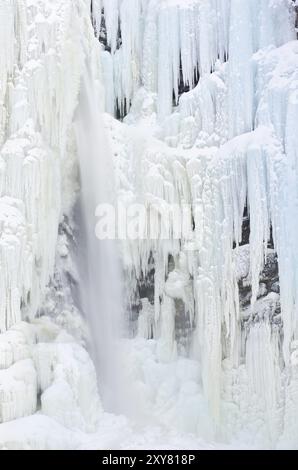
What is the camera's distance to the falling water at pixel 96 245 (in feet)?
33.0

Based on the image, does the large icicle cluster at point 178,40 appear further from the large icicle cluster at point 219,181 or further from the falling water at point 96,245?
the falling water at point 96,245

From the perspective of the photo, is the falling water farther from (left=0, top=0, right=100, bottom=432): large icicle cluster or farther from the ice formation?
(left=0, top=0, right=100, bottom=432): large icicle cluster

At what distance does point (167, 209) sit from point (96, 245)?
3.53ft

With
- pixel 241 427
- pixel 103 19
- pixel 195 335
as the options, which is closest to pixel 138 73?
pixel 103 19

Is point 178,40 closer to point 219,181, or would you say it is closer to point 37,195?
point 219,181

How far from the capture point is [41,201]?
940 cm

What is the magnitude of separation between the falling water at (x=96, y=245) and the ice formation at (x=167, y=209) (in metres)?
0.11

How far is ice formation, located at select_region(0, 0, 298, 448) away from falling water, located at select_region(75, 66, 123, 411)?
0.11 metres

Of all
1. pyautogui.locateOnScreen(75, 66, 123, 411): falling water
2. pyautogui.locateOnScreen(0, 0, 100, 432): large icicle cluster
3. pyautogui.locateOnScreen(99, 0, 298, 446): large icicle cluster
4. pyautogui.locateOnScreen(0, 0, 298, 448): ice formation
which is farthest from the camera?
pyautogui.locateOnScreen(75, 66, 123, 411): falling water

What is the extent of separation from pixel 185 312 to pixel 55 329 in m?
1.73

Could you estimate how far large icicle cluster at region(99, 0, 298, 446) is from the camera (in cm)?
923

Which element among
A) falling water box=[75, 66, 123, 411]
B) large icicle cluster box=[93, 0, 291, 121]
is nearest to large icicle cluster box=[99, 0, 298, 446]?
large icicle cluster box=[93, 0, 291, 121]
